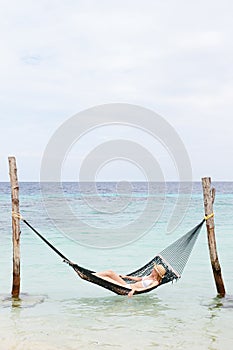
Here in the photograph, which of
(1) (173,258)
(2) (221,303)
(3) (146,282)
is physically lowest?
(2) (221,303)

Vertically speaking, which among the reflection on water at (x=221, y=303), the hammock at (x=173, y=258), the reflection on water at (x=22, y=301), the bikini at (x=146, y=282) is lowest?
the reflection on water at (x=221, y=303)

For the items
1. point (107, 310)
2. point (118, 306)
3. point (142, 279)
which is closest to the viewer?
point (107, 310)

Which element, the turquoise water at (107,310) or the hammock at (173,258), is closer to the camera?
the turquoise water at (107,310)

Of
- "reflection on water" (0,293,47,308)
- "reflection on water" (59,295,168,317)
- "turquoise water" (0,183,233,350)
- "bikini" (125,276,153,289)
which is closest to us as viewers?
"turquoise water" (0,183,233,350)

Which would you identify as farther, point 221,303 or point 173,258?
point 173,258

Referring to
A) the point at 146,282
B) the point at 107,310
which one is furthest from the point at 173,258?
the point at 107,310

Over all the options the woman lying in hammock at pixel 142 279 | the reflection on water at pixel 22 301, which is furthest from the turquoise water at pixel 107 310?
the woman lying in hammock at pixel 142 279

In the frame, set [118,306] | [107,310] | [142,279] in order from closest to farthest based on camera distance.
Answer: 1. [107,310]
2. [118,306]
3. [142,279]

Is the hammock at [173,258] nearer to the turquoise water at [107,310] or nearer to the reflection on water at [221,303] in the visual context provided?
the turquoise water at [107,310]

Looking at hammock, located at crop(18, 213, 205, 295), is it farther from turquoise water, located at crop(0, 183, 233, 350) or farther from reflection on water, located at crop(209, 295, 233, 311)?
reflection on water, located at crop(209, 295, 233, 311)

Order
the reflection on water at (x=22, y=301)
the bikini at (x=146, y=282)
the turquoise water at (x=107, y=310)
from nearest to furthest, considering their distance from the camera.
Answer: the turquoise water at (x=107, y=310) → the reflection on water at (x=22, y=301) → the bikini at (x=146, y=282)

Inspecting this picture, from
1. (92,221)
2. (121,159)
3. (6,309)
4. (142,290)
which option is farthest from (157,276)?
(92,221)

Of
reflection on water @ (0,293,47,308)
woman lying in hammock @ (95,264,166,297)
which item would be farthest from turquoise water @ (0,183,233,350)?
woman lying in hammock @ (95,264,166,297)

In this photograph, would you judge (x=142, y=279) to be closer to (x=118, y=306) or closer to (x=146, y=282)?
(x=146, y=282)
